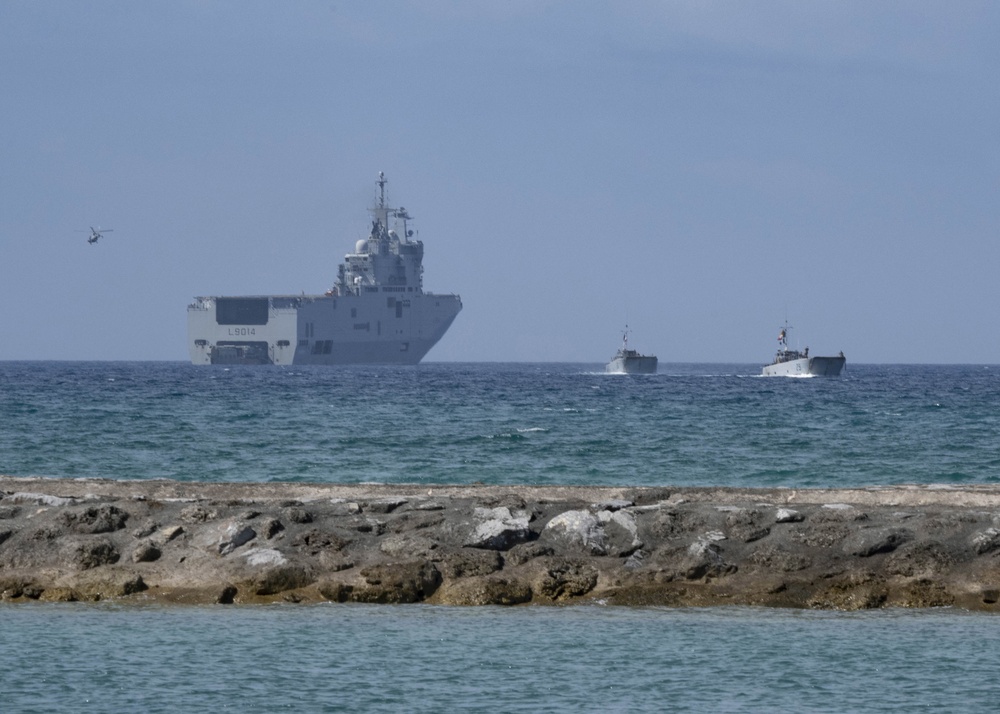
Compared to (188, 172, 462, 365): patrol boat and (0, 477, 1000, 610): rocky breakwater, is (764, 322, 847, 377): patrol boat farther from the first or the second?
(0, 477, 1000, 610): rocky breakwater

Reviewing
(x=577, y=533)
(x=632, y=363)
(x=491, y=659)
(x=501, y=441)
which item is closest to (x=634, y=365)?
(x=632, y=363)

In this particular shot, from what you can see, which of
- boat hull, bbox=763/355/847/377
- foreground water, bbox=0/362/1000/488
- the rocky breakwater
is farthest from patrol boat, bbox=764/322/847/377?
the rocky breakwater

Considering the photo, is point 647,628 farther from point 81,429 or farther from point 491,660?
point 81,429

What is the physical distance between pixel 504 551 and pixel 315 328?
13983 cm

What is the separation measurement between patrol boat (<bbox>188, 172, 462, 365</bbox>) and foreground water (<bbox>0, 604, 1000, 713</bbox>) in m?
139

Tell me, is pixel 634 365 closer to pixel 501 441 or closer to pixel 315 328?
pixel 315 328

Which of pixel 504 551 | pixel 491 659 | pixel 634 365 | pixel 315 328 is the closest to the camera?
pixel 491 659

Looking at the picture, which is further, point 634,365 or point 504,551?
point 634,365

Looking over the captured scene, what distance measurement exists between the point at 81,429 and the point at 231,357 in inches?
4815

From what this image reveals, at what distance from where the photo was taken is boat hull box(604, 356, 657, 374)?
11362cm

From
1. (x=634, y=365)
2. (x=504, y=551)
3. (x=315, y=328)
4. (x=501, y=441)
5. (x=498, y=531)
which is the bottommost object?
(x=501, y=441)

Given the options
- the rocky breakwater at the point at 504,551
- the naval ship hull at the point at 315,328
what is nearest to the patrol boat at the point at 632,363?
the naval ship hull at the point at 315,328

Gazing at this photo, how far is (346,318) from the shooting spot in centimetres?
14962

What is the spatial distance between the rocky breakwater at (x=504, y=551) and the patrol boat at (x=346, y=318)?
13764cm
